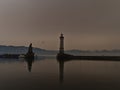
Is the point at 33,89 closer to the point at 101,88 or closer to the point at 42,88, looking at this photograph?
the point at 42,88

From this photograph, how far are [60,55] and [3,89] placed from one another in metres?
29.8

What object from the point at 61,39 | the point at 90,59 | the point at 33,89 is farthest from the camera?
the point at 90,59

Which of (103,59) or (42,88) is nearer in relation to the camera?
(42,88)

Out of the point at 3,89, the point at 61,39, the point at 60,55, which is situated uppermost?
the point at 61,39

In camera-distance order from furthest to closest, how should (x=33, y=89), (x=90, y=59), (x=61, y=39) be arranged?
(x=90, y=59), (x=61, y=39), (x=33, y=89)

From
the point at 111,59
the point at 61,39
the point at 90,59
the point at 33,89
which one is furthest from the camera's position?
the point at 90,59

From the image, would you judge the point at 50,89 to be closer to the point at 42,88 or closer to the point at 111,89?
the point at 42,88

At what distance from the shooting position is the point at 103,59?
45.1m

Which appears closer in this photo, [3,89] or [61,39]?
[3,89]

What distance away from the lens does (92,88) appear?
14.3m

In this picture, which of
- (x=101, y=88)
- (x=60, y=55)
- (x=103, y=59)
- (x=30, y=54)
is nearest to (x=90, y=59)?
(x=103, y=59)

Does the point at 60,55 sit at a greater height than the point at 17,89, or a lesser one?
greater

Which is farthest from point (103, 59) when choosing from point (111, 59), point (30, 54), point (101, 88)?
point (101, 88)

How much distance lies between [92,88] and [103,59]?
31438 mm
